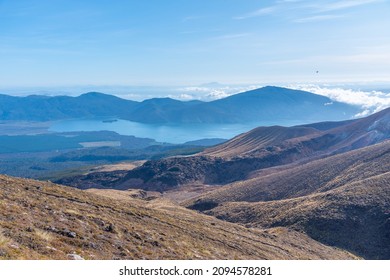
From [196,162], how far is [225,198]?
45316mm

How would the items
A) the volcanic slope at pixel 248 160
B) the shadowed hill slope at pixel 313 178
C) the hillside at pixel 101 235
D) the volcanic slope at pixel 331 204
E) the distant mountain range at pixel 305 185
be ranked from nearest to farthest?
the hillside at pixel 101 235 → the volcanic slope at pixel 331 204 → the distant mountain range at pixel 305 185 → the shadowed hill slope at pixel 313 178 → the volcanic slope at pixel 248 160

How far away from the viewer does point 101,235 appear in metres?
16.6

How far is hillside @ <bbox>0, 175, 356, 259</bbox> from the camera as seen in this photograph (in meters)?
13.4

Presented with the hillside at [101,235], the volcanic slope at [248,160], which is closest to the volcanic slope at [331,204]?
the hillside at [101,235]

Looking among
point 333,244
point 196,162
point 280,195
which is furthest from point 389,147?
point 196,162

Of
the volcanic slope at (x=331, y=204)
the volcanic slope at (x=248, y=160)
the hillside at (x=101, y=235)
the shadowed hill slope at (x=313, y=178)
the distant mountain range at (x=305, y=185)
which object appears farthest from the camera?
the volcanic slope at (x=248, y=160)

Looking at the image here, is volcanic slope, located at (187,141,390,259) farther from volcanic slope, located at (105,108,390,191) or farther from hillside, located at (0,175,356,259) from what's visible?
volcanic slope, located at (105,108,390,191)

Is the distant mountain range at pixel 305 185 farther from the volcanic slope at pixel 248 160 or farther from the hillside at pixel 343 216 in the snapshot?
the volcanic slope at pixel 248 160

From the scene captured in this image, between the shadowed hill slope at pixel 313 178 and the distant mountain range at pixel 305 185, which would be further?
the shadowed hill slope at pixel 313 178

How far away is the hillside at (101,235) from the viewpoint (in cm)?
1345

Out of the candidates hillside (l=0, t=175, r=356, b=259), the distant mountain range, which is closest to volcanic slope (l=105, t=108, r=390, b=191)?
the distant mountain range

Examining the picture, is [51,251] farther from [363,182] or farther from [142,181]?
[142,181]

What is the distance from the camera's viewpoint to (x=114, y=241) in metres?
16.3

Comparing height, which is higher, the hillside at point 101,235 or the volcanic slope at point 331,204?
the hillside at point 101,235
